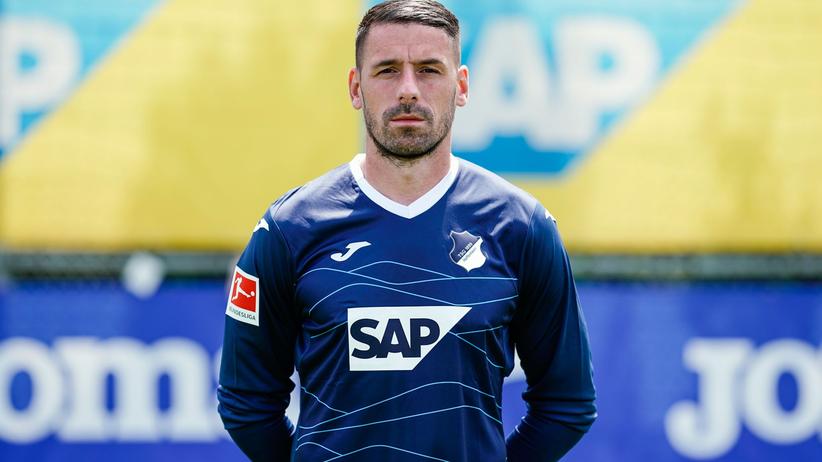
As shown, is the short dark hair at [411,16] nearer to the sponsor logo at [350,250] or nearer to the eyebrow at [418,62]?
the eyebrow at [418,62]

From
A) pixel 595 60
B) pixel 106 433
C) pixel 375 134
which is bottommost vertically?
pixel 106 433

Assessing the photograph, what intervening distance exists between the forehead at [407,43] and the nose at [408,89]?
3 cm

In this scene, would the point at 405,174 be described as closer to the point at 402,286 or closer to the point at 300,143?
the point at 402,286

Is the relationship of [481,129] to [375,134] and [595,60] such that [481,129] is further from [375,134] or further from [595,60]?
[375,134]

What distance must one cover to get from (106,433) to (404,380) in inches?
131

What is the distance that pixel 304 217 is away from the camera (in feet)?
7.50

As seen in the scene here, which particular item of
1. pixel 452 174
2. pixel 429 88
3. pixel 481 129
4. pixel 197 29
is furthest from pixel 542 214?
pixel 197 29

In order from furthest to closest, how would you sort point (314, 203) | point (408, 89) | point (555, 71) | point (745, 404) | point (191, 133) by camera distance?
point (555, 71) < point (191, 133) < point (745, 404) < point (314, 203) < point (408, 89)

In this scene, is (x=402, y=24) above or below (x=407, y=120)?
above

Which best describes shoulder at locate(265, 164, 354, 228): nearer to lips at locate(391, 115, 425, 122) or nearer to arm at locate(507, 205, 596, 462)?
lips at locate(391, 115, 425, 122)

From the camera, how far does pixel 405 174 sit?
2262 millimetres

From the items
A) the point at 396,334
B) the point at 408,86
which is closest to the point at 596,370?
the point at 396,334

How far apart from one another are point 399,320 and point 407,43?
0.55 m

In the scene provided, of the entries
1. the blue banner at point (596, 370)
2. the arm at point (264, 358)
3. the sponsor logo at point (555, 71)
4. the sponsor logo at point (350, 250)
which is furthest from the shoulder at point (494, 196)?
the sponsor logo at point (555, 71)
